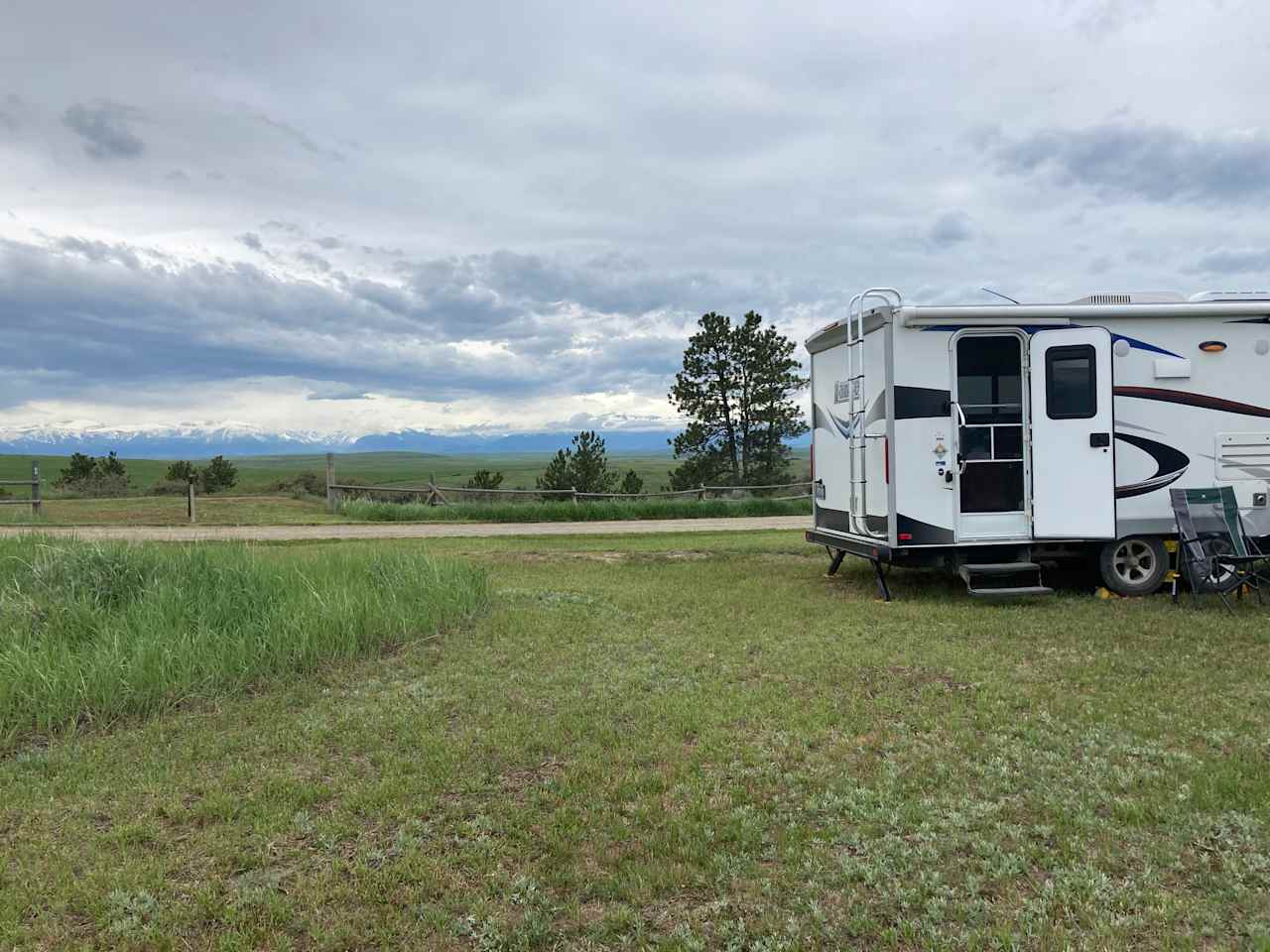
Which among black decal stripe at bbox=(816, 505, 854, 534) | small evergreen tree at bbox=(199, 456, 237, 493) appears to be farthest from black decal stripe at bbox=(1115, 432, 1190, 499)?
small evergreen tree at bbox=(199, 456, 237, 493)

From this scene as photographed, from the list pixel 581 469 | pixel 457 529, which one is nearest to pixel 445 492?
pixel 457 529

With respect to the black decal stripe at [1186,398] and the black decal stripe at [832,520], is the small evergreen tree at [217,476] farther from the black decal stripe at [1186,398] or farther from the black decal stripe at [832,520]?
the black decal stripe at [1186,398]

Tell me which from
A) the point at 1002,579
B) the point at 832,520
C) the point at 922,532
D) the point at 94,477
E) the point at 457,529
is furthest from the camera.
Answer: the point at 94,477

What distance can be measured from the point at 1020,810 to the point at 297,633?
514 cm

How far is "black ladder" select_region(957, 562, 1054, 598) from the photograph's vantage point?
8.41m

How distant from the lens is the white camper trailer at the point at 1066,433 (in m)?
8.62

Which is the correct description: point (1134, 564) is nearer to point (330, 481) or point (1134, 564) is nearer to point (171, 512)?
point (330, 481)

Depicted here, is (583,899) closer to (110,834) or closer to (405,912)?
(405,912)

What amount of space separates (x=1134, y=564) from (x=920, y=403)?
10.0 ft

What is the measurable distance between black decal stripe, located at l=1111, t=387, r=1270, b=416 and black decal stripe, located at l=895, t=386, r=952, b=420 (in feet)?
6.25

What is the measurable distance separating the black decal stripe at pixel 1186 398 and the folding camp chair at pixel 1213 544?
88cm

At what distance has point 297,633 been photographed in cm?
642

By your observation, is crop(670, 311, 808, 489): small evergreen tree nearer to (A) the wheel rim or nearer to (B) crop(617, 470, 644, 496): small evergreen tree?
(B) crop(617, 470, 644, 496): small evergreen tree

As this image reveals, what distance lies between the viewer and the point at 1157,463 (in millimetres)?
8805
